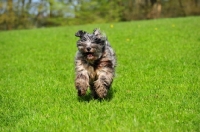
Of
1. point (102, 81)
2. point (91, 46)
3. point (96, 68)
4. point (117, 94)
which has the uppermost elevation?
point (91, 46)

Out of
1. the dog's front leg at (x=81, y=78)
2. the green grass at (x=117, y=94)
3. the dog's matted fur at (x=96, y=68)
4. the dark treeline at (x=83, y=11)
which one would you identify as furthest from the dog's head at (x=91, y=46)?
the dark treeline at (x=83, y=11)

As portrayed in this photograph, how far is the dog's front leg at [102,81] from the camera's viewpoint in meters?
6.09

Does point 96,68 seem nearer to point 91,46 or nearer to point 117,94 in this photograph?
point 91,46

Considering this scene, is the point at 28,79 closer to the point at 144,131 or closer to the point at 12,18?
the point at 144,131

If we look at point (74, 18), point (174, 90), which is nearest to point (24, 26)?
point (74, 18)

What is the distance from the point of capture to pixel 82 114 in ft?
18.0

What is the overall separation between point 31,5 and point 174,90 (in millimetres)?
40516

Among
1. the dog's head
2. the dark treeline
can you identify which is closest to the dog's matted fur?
the dog's head

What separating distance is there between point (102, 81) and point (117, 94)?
84cm

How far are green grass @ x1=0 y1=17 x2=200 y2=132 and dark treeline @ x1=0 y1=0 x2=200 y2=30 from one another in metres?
28.2

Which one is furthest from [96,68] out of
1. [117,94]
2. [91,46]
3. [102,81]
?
[117,94]

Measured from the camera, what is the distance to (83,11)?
47594 millimetres

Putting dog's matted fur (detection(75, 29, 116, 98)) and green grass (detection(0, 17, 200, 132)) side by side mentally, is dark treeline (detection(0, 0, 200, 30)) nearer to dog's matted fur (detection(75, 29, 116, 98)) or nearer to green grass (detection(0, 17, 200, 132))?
green grass (detection(0, 17, 200, 132))

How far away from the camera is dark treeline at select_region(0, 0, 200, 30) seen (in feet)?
133
